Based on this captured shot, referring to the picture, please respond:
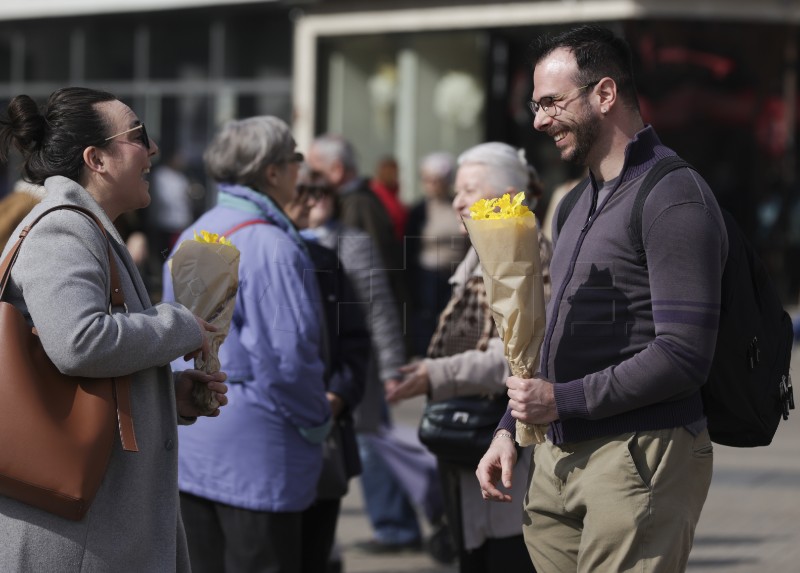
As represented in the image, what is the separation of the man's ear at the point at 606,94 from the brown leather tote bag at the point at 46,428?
1.44 meters

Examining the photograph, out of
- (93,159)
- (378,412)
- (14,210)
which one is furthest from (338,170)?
(93,159)

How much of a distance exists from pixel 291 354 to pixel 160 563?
133 centimetres

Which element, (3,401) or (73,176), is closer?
(3,401)

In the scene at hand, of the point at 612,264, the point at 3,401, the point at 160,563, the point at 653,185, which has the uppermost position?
the point at 653,185

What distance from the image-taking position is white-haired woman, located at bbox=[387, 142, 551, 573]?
451cm

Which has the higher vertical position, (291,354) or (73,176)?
(73,176)

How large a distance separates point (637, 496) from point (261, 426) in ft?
5.43

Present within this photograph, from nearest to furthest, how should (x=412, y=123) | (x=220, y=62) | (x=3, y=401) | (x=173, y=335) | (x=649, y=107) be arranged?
(x=3, y=401), (x=173, y=335), (x=649, y=107), (x=412, y=123), (x=220, y=62)

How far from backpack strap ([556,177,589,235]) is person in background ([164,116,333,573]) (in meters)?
1.12

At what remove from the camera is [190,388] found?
364cm

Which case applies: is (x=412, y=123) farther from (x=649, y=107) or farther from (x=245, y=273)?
(x=245, y=273)

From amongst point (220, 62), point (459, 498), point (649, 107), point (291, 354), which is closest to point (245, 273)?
point (291, 354)

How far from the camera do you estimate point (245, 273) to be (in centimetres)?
457

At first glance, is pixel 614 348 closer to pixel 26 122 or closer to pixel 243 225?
pixel 26 122
